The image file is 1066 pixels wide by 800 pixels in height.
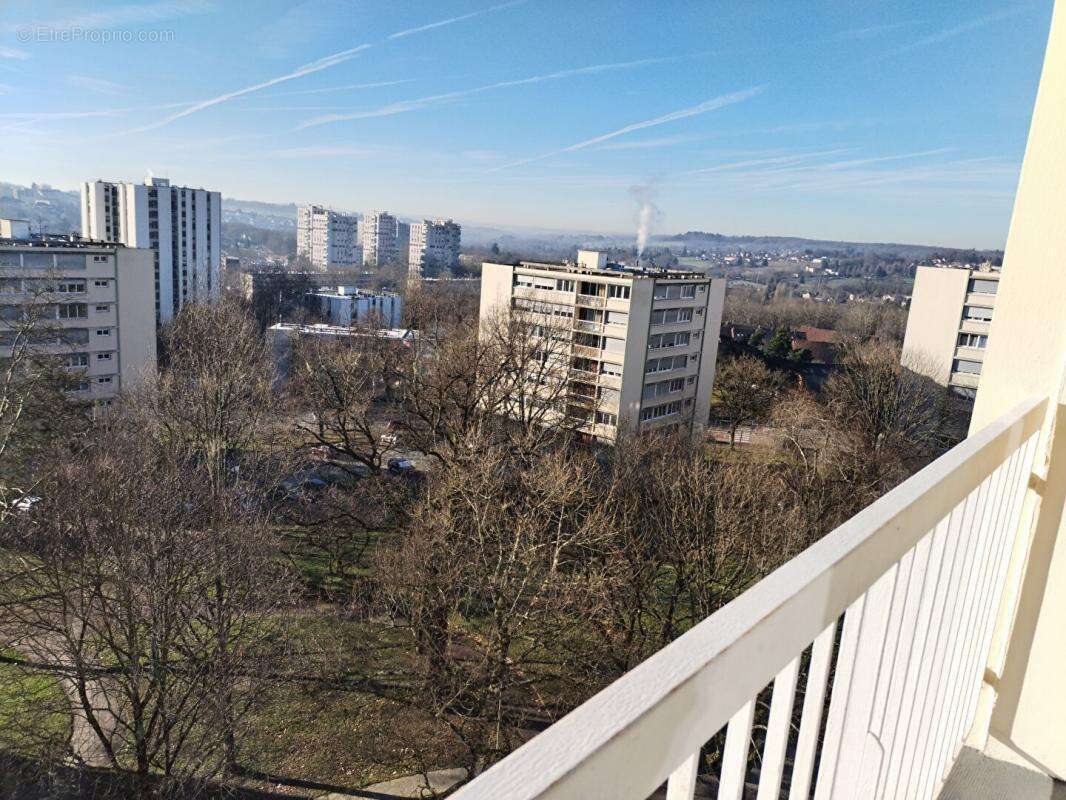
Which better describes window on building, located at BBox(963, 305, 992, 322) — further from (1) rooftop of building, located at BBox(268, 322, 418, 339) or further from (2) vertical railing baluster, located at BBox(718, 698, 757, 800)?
(2) vertical railing baluster, located at BBox(718, 698, 757, 800)

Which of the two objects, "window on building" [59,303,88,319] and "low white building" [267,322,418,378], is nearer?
"window on building" [59,303,88,319]

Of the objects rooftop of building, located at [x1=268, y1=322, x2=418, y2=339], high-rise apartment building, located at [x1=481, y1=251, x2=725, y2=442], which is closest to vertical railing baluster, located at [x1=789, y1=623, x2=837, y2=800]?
high-rise apartment building, located at [x1=481, y1=251, x2=725, y2=442]

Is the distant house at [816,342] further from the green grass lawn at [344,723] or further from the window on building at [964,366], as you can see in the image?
the green grass lawn at [344,723]

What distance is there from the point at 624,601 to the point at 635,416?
13.8 meters

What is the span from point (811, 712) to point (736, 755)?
224 millimetres

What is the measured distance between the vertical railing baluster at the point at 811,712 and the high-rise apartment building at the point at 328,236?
291 feet

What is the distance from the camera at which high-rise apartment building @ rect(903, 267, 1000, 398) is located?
22.4 m

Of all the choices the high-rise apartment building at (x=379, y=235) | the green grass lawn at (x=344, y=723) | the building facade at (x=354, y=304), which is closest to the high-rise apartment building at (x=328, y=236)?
the high-rise apartment building at (x=379, y=235)

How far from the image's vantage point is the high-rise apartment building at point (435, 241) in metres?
85.6

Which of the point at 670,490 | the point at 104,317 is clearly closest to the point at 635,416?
the point at 670,490

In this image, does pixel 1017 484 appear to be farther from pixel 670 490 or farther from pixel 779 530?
pixel 670 490

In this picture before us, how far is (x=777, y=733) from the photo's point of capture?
589 mm

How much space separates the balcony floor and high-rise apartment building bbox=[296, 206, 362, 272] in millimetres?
Answer: 88022

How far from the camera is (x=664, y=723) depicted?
41 cm
